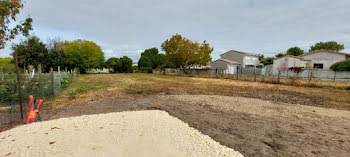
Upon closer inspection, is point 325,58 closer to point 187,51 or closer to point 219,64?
point 219,64

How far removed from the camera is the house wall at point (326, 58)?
20734 millimetres

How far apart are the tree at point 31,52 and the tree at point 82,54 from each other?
528cm


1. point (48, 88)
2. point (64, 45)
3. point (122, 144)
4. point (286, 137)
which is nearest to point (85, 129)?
point (122, 144)

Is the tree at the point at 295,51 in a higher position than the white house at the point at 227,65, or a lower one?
higher

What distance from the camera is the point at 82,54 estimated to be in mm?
34625

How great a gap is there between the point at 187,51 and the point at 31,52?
72.0 ft

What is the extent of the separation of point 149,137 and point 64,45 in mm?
41793

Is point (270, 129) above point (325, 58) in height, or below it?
below

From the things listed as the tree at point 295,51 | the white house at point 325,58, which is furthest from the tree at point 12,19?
the tree at point 295,51

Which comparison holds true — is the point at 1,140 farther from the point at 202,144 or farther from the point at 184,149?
the point at 202,144

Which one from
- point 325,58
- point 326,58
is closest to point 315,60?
point 325,58

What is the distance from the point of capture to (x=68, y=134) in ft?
9.80

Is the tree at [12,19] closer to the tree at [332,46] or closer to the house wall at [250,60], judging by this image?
the house wall at [250,60]

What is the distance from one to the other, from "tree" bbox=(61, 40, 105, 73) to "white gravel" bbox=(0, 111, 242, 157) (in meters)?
29.7
